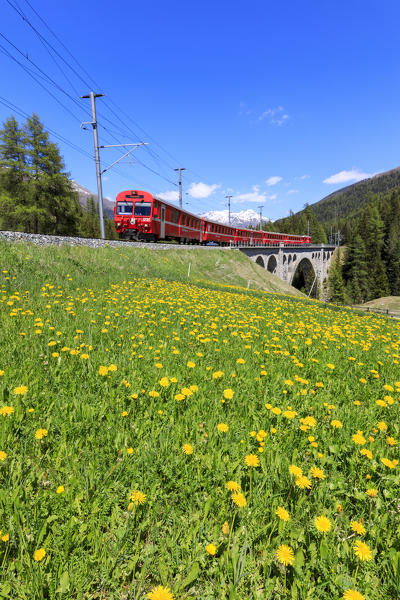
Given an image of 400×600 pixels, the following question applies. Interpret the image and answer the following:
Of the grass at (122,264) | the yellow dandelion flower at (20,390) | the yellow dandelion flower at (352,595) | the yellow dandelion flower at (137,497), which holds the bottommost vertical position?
the yellow dandelion flower at (352,595)

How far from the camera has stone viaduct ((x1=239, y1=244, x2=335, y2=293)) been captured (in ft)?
139

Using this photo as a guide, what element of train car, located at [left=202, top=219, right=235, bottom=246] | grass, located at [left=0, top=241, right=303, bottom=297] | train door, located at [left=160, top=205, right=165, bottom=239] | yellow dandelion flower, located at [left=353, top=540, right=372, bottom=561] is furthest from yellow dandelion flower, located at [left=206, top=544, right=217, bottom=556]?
train car, located at [left=202, top=219, right=235, bottom=246]

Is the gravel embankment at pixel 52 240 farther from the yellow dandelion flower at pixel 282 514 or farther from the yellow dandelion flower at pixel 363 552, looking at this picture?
the yellow dandelion flower at pixel 363 552

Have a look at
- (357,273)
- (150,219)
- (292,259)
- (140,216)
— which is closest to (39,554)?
(150,219)

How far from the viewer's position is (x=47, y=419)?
2145 millimetres

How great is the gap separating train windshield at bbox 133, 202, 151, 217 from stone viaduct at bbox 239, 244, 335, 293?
18891mm

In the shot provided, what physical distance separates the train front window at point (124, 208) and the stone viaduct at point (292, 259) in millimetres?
19388

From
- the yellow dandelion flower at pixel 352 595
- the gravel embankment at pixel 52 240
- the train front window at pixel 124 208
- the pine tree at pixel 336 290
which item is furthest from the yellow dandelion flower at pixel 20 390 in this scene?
the pine tree at pixel 336 290

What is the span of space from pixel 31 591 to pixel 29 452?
0.92 m

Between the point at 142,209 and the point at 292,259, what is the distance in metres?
47.8

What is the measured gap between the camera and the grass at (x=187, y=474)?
1.27m

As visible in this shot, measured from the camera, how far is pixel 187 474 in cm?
180

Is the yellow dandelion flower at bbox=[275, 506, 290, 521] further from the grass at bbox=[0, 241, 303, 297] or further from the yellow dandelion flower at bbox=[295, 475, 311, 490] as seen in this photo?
the grass at bbox=[0, 241, 303, 297]

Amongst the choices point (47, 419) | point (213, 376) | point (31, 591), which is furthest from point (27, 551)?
point (213, 376)
